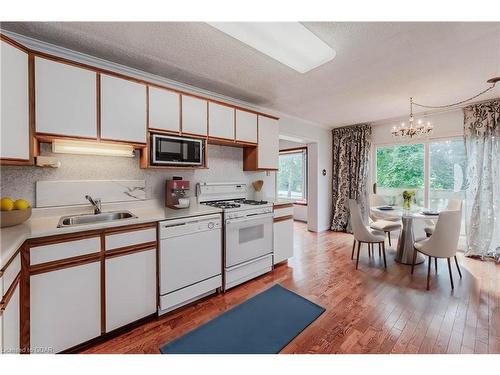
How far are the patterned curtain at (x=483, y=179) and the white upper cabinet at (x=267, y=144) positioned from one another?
3.17m

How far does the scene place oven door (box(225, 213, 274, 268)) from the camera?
246 cm

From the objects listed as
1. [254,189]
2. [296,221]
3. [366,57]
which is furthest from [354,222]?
[296,221]

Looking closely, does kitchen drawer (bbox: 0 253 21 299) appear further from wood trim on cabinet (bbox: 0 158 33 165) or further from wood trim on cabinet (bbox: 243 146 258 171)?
wood trim on cabinet (bbox: 243 146 258 171)

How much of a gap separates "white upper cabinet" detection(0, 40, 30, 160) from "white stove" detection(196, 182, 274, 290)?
5.46 ft

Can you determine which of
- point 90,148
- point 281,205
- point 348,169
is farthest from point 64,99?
point 348,169

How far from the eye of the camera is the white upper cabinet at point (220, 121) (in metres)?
2.65

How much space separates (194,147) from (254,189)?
1.38 metres

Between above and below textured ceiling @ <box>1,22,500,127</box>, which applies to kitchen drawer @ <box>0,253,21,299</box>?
below

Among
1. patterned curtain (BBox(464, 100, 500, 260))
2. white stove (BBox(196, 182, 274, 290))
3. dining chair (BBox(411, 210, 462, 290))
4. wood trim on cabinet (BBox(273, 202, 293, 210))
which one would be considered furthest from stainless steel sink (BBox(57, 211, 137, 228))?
patterned curtain (BBox(464, 100, 500, 260))

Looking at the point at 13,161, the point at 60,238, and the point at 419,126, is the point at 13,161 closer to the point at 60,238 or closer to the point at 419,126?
the point at 60,238

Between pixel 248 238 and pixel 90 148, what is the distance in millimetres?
1885

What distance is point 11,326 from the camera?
1.22 metres

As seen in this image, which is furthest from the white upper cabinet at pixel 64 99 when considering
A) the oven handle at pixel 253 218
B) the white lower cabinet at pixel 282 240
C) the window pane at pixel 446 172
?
the window pane at pixel 446 172
